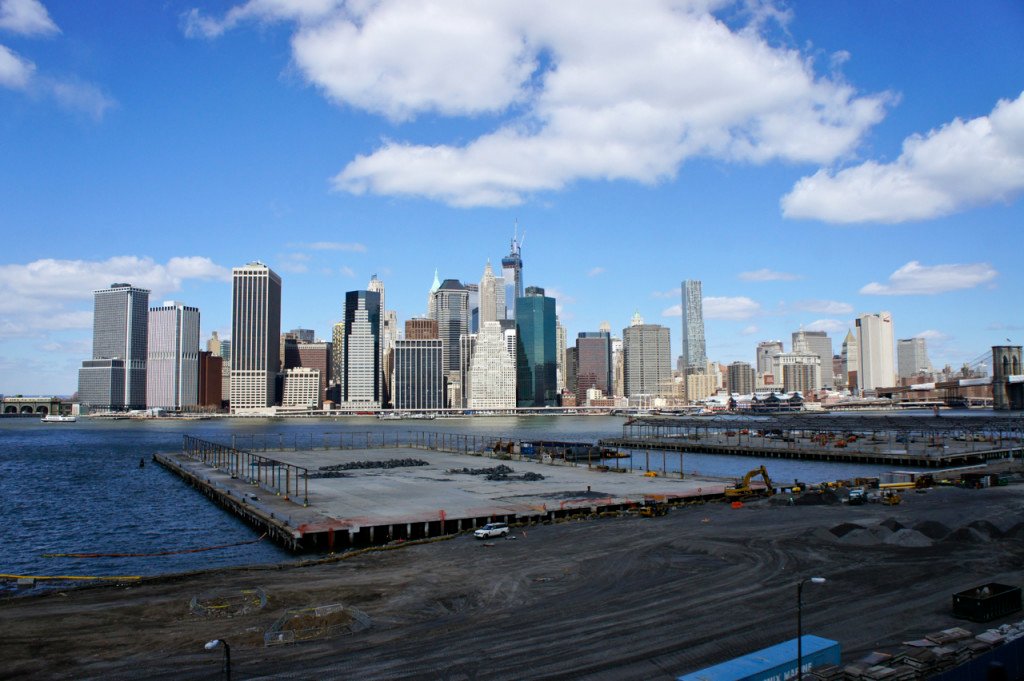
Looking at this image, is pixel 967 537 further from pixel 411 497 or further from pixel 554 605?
pixel 411 497

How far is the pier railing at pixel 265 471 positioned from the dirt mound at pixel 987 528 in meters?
41.8

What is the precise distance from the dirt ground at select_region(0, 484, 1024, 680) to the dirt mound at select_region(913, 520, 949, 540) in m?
0.10

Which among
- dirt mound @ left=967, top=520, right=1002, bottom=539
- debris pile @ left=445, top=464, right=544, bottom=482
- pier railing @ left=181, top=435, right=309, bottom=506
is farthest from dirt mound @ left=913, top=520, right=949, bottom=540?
pier railing @ left=181, top=435, right=309, bottom=506

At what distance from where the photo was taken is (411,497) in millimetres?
59000

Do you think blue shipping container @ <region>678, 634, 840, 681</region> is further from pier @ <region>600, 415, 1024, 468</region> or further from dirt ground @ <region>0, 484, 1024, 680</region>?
pier @ <region>600, 415, 1024, 468</region>

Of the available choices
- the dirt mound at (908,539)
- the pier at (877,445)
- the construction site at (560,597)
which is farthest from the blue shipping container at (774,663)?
the pier at (877,445)

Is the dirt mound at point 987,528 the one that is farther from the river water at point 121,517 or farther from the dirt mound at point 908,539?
the river water at point 121,517

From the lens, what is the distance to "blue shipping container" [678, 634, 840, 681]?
19.5m

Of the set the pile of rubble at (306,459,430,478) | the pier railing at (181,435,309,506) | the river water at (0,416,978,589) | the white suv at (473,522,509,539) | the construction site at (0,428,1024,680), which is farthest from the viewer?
the pile of rubble at (306,459,430,478)

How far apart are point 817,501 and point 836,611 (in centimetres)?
2766

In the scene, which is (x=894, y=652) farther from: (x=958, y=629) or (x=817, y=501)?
(x=817, y=501)

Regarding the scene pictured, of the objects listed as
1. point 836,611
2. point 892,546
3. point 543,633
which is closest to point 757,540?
point 892,546

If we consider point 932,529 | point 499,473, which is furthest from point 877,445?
point 932,529

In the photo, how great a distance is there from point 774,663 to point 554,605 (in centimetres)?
978
